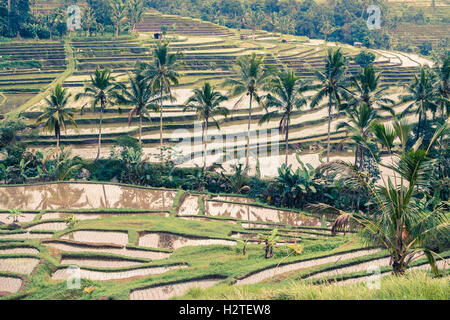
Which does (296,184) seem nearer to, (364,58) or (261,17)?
(364,58)

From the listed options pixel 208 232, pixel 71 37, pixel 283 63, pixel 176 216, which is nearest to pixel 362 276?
pixel 208 232

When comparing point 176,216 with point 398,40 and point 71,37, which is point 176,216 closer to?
point 71,37

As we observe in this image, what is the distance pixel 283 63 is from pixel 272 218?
31.7m

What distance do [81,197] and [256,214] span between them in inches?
291

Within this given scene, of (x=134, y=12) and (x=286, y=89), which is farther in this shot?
(x=134, y=12)

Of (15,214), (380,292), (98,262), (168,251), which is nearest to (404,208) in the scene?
(380,292)

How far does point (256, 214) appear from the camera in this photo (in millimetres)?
18812

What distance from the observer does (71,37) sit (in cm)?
5191

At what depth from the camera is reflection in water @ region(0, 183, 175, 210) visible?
734 inches

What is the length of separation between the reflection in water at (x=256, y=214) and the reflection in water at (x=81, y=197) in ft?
6.46

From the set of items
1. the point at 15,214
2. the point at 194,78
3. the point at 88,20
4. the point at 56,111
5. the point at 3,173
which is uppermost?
the point at 88,20

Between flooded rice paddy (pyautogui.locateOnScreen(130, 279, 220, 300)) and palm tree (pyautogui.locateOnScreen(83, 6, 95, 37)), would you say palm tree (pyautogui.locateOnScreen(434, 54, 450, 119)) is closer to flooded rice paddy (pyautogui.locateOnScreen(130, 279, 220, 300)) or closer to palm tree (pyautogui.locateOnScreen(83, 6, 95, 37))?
flooded rice paddy (pyautogui.locateOnScreen(130, 279, 220, 300))

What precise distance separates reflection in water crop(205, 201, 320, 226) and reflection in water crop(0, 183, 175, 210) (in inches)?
77.5

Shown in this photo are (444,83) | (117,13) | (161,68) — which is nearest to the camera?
(444,83)
